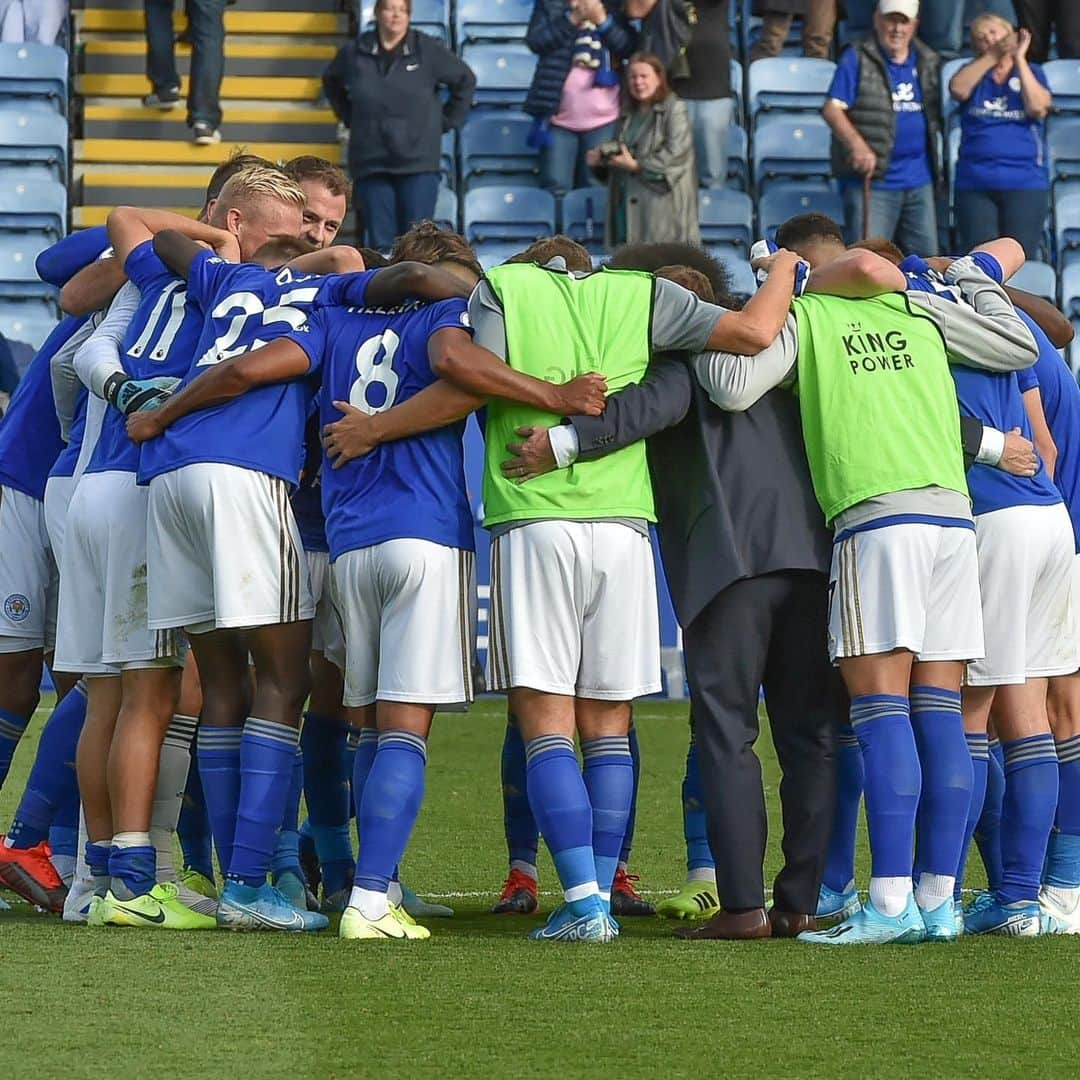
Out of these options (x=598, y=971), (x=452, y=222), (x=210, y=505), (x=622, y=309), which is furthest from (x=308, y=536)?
(x=452, y=222)

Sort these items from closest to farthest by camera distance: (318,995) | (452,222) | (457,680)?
(318,995), (457,680), (452,222)

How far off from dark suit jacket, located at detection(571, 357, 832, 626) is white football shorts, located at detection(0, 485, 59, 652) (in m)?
1.90

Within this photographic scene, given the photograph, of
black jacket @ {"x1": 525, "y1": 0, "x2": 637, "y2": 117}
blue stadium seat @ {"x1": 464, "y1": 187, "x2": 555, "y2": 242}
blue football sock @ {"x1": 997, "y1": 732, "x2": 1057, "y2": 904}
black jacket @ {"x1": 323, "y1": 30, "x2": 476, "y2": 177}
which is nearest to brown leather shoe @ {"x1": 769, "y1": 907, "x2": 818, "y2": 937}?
blue football sock @ {"x1": 997, "y1": 732, "x2": 1057, "y2": 904}

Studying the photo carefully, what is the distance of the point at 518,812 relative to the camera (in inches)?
221

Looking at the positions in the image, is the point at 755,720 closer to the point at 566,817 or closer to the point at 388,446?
the point at 566,817

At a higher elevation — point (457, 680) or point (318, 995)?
point (457, 680)

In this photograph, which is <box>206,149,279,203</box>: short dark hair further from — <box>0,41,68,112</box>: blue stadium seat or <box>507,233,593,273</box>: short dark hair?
<box>0,41,68,112</box>: blue stadium seat

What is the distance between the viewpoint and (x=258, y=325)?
5059 mm

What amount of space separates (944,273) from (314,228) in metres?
1.81

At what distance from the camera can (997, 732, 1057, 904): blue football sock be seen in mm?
4969

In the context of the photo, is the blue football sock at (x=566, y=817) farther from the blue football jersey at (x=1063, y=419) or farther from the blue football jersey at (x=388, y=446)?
the blue football jersey at (x=1063, y=419)

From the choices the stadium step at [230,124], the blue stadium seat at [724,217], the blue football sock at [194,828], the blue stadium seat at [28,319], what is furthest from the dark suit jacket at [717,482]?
the stadium step at [230,124]

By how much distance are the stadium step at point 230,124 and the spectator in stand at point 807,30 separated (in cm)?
321

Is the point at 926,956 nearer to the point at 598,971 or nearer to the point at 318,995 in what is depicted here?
the point at 598,971
